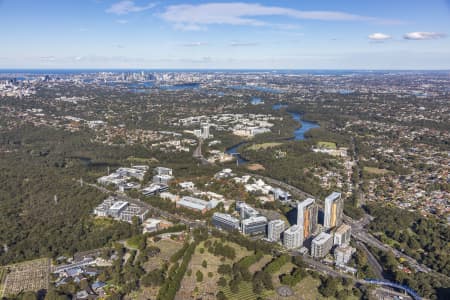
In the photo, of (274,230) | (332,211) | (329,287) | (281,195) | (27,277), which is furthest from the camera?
(281,195)

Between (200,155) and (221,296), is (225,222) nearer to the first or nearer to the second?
(221,296)

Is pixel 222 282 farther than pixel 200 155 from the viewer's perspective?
No

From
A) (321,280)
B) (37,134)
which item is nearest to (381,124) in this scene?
(321,280)

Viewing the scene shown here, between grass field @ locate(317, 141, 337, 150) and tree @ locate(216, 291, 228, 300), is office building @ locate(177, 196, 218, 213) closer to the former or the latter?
tree @ locate(216, 291, 228, 300)

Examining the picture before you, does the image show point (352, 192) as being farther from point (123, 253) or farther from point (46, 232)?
point (46, 232)

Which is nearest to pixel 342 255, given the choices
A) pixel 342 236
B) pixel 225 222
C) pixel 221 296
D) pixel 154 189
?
pixel 342 236

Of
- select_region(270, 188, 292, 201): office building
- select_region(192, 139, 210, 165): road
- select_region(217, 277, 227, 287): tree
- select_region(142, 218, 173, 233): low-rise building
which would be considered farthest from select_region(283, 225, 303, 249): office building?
select_region(192, 139, 210, 165): road

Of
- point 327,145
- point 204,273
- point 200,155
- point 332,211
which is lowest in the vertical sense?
point 204,273
